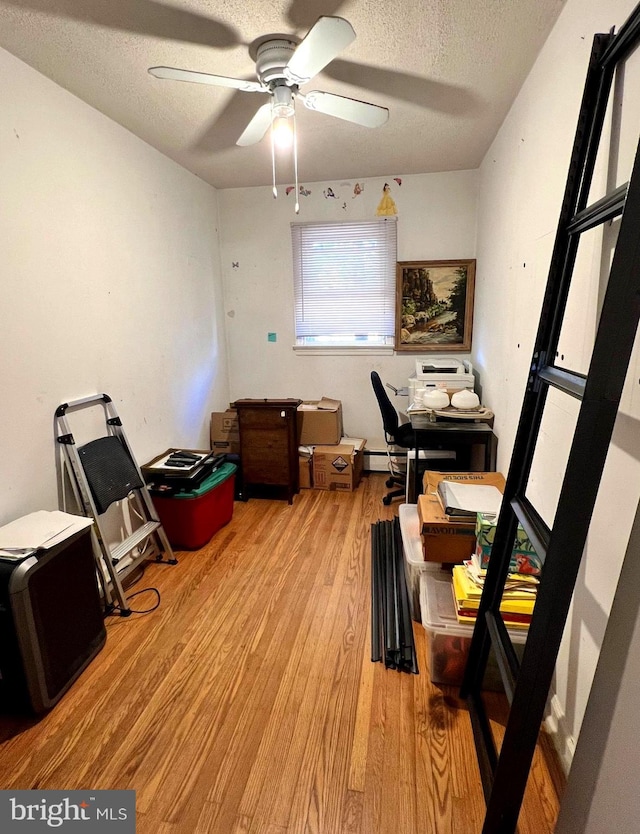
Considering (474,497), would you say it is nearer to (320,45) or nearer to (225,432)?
(320,45)

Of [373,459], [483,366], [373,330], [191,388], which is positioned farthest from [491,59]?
[373,459]

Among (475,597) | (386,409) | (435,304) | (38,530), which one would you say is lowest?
(475,597)

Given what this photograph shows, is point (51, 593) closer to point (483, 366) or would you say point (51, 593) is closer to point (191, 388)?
point (191, 388)

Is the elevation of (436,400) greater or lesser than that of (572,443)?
lesser

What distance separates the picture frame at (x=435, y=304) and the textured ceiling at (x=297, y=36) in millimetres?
960

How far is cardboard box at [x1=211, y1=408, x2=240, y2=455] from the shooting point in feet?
11.9

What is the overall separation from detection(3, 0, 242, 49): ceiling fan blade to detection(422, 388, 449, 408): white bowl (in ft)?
6.82

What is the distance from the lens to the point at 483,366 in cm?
304

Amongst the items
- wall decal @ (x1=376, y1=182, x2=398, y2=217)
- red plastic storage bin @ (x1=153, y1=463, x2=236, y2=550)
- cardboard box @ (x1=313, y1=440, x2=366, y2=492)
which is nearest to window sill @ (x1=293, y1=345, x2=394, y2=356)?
cardboard box @ (x1=313, y1=440, x2=366, y2=492)

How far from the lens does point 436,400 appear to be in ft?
9.15

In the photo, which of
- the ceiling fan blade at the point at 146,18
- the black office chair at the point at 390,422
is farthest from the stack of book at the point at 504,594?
the ceiling fan blade at the point at 146,18

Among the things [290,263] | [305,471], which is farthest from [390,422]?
[290,263]

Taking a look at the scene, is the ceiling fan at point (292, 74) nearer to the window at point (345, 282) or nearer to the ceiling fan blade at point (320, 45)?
the ceiling fan blade at point (320, 45)

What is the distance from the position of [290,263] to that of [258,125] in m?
1.78
